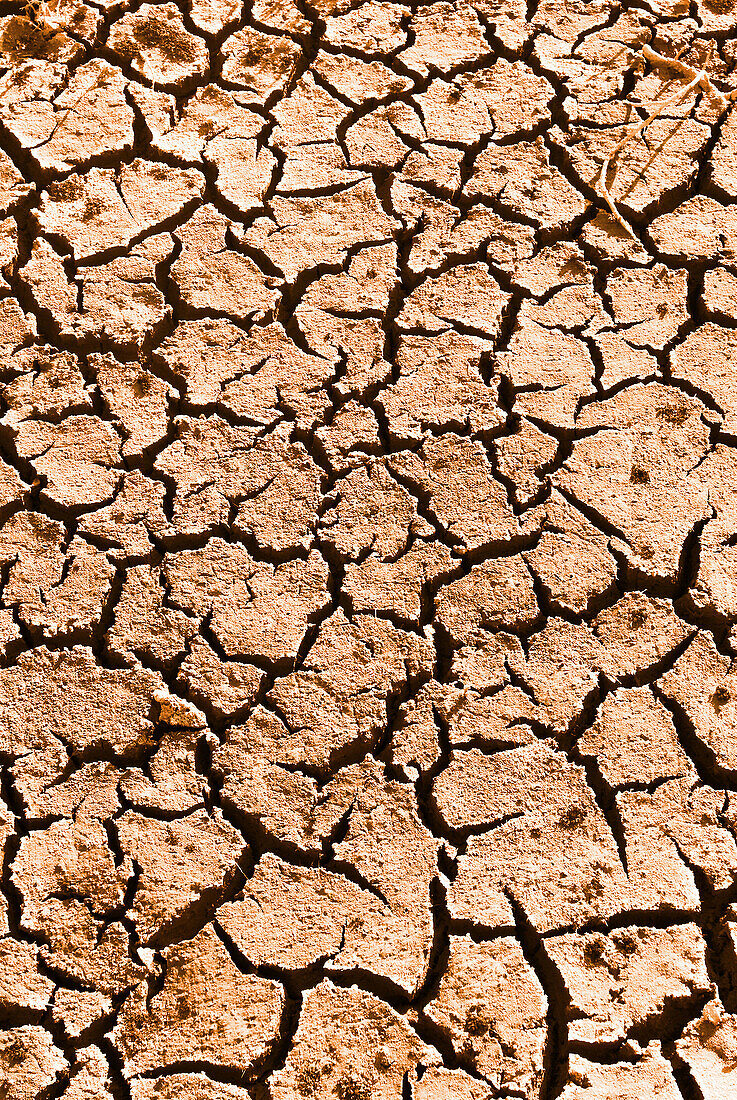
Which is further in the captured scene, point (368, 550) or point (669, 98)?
point (669, 98)

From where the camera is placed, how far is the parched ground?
193 centimetres

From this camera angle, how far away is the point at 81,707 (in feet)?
7.25

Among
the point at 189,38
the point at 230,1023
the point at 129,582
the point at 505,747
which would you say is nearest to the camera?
the point at 230,1023

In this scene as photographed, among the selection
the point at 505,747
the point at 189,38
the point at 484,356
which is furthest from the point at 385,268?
the point at 505,747

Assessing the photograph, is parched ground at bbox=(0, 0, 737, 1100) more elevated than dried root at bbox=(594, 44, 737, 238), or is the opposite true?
dried root at bbox=(594, 44, 737, 238)

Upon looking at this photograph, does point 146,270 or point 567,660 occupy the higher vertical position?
point 146,270

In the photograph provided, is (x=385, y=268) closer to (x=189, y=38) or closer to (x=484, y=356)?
(x=484, y=356)

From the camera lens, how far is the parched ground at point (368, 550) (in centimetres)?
193

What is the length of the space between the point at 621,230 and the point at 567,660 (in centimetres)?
134

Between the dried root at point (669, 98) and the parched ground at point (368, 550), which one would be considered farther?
the dried root at point (669, 98)

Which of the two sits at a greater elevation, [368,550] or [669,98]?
[669,98]

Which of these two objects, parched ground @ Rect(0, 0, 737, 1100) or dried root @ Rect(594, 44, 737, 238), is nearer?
parched ground @ Rect(0, 0, 737, 1100)

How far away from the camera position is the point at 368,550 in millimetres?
2414

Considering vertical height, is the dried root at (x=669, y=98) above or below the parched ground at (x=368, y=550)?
above
